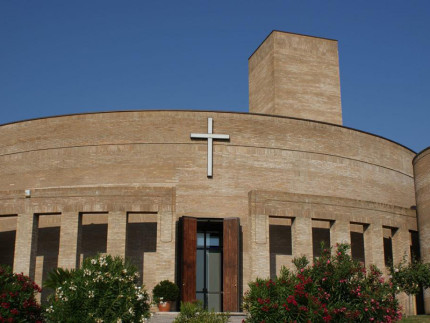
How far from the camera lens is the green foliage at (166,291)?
68.4ft

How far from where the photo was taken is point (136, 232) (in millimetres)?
24109

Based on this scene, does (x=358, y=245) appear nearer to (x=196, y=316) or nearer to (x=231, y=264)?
(x=231, y=264)

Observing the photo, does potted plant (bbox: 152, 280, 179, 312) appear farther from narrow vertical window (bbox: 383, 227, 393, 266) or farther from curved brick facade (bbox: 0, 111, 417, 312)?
narrow vertical window (bbox: 383, 227, 393, 266)

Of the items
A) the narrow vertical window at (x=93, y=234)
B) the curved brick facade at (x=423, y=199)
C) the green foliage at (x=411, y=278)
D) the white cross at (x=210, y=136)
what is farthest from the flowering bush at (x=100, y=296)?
the curved brick facade at (x=423, y=199)

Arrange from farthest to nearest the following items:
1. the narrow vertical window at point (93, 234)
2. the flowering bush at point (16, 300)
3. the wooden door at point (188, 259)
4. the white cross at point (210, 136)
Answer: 1. the white cross at point (210, 136)
2. the narrow vertical window at point (93, 234)
3. the wooden door at point (188, 259)
4. the flowering bush at point (16, 300)

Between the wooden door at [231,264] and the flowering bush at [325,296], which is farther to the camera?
the wooden door at [231,264]

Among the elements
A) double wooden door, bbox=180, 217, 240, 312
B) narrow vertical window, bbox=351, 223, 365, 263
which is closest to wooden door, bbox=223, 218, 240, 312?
double wooden door, bbox=180, 217, 240, 312

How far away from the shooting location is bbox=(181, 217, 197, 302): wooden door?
22.2m

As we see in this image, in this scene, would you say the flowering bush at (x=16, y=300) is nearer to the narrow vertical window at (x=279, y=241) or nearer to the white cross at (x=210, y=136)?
the white cross at (x=210, y=136)

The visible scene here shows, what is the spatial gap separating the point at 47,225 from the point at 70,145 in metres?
3.63

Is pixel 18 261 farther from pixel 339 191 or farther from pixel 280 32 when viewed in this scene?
pixel 280 32

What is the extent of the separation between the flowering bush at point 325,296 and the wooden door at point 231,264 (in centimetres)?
903

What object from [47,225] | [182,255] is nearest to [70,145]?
[47,225]

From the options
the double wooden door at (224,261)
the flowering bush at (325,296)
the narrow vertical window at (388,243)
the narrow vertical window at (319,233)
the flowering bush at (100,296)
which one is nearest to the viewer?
the flowering bush at (325,296)
